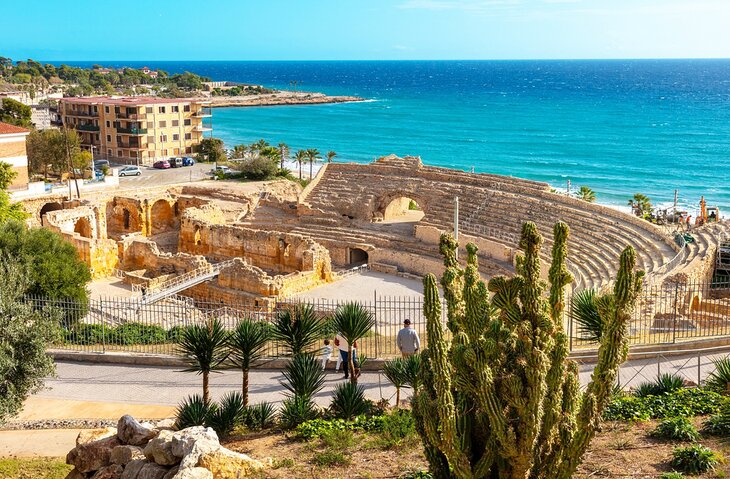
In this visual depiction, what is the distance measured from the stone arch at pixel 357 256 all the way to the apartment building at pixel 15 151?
19.9m

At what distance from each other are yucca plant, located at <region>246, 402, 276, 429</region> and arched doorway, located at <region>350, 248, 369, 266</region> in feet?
81.0

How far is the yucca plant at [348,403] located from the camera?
1446 centimetres

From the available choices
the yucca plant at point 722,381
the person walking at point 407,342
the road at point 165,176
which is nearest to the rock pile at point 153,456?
the person walking at point 407,342

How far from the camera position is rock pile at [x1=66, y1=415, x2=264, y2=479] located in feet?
37.2

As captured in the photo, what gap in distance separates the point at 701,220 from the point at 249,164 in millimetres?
29102

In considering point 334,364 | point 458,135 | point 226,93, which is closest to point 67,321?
point 334,364

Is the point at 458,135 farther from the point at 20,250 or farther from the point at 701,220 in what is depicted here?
the point at 20,250

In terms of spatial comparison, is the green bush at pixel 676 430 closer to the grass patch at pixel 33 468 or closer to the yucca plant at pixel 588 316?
the yucca plant at pixel 588 316

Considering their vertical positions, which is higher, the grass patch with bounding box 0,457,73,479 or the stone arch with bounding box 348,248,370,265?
the grass patch with bounding box 0,457,73,479

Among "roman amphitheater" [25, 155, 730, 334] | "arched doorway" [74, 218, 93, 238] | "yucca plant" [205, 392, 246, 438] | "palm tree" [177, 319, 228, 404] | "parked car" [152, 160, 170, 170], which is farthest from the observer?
"parked car" [152, 160, 170, 170]

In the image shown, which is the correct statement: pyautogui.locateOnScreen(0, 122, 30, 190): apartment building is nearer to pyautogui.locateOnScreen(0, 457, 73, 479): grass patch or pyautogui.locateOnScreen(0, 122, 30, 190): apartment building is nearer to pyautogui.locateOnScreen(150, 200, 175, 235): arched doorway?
pyautogui.locateOnScreen(150, 200, 175, 235): arched doorway

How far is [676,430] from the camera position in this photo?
12766 mm

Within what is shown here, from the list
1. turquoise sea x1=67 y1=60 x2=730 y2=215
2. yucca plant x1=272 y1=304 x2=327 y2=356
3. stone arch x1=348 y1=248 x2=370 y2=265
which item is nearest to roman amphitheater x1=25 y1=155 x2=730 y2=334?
stone arch x1=348 y1=248 x2=370 y2=265

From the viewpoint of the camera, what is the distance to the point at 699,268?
2727 centimetres
